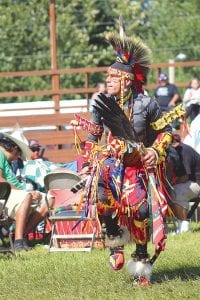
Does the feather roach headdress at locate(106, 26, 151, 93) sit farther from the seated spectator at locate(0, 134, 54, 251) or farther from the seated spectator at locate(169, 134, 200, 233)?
the seated spectator at locate(169, 134, 200, 233)

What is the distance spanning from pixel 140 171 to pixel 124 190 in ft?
0.59

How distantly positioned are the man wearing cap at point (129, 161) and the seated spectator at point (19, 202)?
11.0ft

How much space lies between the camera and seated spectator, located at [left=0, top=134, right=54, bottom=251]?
9938mm

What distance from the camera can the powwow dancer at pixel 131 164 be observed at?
630cm

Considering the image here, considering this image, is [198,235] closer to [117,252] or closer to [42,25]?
[117,252]

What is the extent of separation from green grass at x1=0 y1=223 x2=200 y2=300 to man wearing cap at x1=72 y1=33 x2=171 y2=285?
24cm

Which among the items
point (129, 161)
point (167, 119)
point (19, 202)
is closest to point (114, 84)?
point (167, 119)

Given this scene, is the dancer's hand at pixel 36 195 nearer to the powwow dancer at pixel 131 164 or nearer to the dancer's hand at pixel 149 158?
the powwow dancer at pixel 131 164

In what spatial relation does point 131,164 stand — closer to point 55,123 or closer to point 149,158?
point 149,158

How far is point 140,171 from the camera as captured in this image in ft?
21.2

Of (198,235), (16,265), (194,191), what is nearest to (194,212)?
(194,191)

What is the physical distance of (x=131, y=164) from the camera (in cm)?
645

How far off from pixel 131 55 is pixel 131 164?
31.6 inches

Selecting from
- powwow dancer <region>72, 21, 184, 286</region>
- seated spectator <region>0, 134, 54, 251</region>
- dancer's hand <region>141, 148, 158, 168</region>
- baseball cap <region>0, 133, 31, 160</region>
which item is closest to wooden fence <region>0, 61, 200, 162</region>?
baseball cap <region>0, 133, 31, 160</region>
